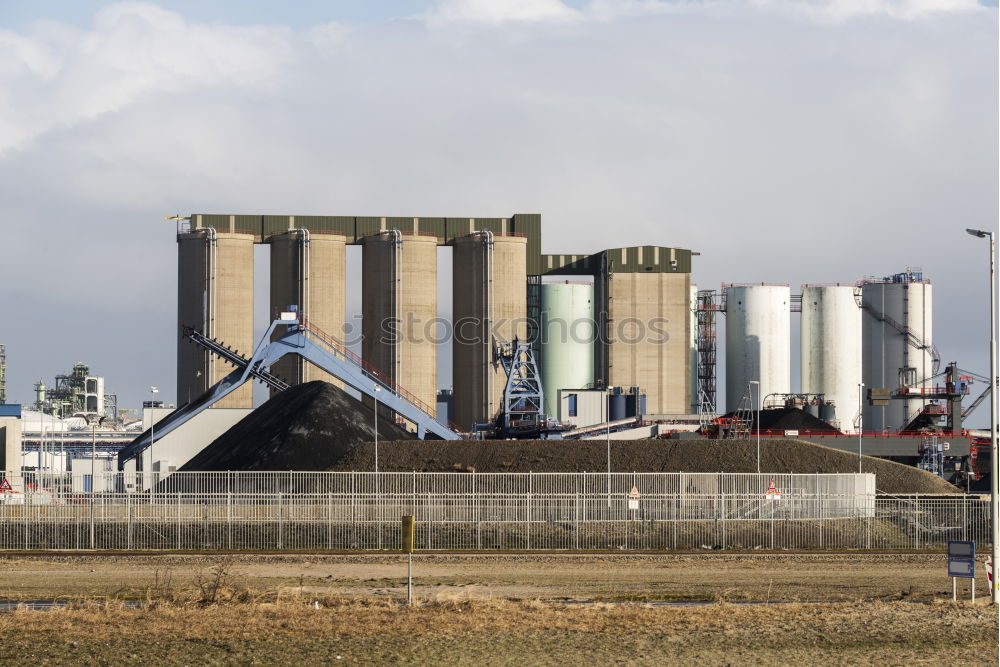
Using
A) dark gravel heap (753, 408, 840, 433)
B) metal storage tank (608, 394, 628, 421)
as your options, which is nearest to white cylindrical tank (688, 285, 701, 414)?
metal storage tank (608, 394, 628, 421)

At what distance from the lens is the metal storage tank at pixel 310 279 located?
128750 millimetres

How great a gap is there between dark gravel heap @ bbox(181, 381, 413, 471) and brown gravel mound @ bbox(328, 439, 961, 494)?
8.70 ft

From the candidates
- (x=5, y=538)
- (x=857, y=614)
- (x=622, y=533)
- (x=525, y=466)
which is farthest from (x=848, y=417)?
(x=857, y=614)

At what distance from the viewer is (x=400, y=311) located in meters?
129

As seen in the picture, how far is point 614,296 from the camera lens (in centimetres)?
13775

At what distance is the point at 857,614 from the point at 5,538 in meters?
34.9

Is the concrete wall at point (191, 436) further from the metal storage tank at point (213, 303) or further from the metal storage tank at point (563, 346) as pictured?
the metal storage tank at point (563, 346)

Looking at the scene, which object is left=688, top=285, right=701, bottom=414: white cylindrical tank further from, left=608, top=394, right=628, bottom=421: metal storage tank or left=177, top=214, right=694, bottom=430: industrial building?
left=608, top=394, right=628, bottom=421: metal storage tank

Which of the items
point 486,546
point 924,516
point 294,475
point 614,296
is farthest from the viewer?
point 614,296

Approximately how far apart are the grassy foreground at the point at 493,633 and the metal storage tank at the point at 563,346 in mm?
111255

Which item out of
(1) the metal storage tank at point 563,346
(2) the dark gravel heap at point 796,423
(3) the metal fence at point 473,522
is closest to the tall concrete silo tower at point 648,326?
(1) the metal storage tank at point 563,346

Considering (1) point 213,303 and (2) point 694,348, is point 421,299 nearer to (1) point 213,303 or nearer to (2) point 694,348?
(1) point 213,303

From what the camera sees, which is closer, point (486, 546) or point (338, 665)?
point (338, 665)

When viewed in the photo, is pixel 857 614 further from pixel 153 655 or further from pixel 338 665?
pixel 153 655
